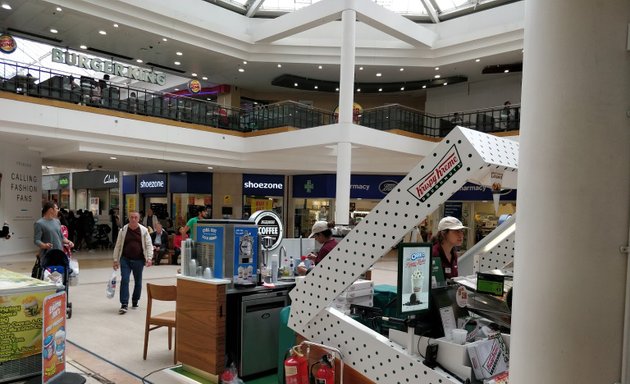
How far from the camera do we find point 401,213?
2404 millimetres

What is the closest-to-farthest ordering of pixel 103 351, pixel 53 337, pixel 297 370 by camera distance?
1. pixel 297 370
2. pixel 53 337
3. pixel 103 351

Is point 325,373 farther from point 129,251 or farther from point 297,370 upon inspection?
point 129,251

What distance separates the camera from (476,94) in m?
20.0

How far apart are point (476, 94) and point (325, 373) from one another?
19.5m

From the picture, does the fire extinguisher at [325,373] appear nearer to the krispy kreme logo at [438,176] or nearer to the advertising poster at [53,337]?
the krispy kreme logo at [438,176]

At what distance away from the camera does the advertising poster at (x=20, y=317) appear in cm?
295

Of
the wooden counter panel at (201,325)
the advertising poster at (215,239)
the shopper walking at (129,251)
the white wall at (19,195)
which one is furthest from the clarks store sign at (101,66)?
the wooden counter panel at (201,325)

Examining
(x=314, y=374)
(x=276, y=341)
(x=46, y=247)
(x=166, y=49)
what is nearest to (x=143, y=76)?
(x=166, y=49)

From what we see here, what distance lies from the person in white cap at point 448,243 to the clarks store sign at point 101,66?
43.3ft

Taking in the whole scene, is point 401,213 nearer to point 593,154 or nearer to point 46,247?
point 593,154

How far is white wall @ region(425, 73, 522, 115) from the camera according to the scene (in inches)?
742

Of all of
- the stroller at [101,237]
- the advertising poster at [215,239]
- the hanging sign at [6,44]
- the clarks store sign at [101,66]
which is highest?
the hanging sign at [6,44]

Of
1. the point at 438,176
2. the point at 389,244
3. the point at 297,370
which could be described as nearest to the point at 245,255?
the point at 297,370

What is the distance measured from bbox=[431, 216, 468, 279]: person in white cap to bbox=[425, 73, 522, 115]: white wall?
16.5 metres
